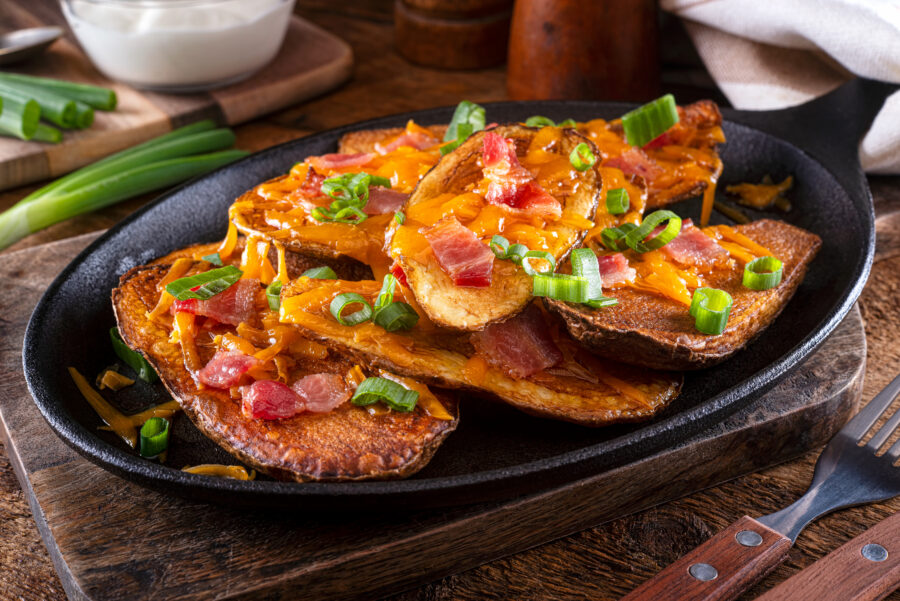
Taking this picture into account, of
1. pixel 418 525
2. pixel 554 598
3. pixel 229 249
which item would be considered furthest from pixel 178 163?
pixel 554 598

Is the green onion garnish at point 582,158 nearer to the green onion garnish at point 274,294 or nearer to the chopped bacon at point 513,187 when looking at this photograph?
the chopped bacon at point 513,187

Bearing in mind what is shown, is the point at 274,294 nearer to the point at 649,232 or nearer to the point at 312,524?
the point at 312,524

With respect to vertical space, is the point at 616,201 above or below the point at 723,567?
above

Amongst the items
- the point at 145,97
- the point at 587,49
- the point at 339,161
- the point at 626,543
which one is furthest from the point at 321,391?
the point at 145,97

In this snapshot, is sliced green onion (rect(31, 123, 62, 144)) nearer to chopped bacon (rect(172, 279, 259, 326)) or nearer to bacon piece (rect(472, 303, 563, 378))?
chopped bacon (rect(172, 279, 259, 326))

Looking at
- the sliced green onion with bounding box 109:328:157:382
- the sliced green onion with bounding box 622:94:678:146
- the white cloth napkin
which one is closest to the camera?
the sliced green onion with bounding box 109:328:157:382

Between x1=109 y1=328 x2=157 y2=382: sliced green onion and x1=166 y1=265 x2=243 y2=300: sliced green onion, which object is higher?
x1=166 y1=265 x2=243 y2=300: sliced green onion

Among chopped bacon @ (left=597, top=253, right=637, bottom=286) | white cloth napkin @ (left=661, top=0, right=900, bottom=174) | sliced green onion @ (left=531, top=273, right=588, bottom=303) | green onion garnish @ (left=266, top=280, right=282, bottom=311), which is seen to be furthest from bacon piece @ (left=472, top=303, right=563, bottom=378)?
white cloth napkin @ (left=661, top=0, right=900, bottom=174)
